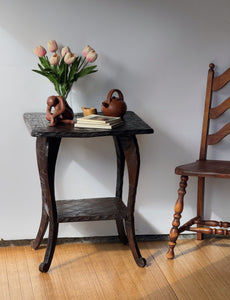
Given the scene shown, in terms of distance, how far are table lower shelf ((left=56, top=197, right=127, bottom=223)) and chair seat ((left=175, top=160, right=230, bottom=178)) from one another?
402 millimetres

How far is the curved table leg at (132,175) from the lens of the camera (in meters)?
2.76

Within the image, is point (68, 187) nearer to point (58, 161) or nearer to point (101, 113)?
point (58, 161)

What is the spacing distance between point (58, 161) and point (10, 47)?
72cm

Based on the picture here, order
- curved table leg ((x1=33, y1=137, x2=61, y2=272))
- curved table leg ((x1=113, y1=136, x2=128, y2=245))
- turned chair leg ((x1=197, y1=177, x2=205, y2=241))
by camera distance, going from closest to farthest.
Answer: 1. curved table leg ((x1=33, y1=137, x2=61, y2=272))
2. curved table leg ((x1=113, y1=136, x2=128, y2=245))
3. turned chair leg ((x1=197, y1=177, x2=205, y2=241))

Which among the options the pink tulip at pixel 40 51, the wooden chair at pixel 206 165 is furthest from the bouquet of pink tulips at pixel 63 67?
the wooden chair at pixel 206 165

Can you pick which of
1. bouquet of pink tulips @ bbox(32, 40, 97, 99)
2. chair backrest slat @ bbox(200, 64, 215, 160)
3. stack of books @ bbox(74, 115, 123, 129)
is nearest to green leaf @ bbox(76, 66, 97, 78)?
bouquet of pink tulips @ bbox(32, 40, 97, 99)

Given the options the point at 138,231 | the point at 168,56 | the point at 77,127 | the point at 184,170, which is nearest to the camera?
the point at 77,127

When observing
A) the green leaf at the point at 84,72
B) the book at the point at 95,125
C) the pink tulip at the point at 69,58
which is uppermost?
the pink tulip at the point at 69,58

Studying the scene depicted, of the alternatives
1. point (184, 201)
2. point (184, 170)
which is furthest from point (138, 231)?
point (184, 170)

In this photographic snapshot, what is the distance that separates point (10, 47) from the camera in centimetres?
292

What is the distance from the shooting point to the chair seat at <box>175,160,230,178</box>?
2848 mm

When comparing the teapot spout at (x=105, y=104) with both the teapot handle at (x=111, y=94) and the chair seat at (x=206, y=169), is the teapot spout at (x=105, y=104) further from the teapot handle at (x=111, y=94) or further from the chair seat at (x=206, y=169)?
the chair seat at (x=206, y=169)

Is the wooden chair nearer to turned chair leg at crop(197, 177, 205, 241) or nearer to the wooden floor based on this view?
turned chair leg at crop(197, 177, 205, 241)

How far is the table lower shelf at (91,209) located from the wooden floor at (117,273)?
294 millimetres
